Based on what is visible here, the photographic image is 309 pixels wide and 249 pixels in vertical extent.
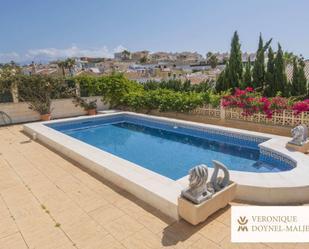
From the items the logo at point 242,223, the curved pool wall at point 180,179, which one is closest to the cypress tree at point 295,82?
the curved pool wall at point 180,179

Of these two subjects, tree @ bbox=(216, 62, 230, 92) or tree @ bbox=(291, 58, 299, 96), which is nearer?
tree @ bbox=(291, 58, 299, 96)

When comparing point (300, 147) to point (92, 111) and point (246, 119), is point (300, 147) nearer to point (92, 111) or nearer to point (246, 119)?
point (246, 119)

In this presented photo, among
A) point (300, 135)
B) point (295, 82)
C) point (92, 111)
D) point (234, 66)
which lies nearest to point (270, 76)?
point (295, 82)

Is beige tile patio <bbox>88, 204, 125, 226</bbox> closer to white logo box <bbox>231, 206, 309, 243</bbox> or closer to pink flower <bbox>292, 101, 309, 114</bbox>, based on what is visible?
white logo box <bbox>231, 206, 309, 243</bbox>

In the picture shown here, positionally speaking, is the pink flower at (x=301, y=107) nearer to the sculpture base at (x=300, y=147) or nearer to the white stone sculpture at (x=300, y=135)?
the white stone sculpture at (x=300, y=135)

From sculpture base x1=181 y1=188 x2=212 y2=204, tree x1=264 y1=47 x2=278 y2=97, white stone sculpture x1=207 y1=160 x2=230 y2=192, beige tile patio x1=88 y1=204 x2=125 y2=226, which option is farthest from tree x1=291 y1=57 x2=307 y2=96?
beige tile patio x1=88 y1=204 x2=125 y2=226

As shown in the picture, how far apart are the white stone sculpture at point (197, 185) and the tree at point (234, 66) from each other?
10.7 metres

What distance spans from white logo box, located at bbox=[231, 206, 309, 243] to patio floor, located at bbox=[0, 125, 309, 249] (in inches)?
4.9

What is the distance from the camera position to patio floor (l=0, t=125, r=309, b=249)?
11.8 feet

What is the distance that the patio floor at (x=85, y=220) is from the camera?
359 cm

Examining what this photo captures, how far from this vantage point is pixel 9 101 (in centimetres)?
1386

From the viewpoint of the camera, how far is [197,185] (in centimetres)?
380

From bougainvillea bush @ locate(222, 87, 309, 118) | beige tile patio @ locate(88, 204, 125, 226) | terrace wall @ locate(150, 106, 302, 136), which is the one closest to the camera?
beige tile patio @ locate(88, 204, 125, 226)

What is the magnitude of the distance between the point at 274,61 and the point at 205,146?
6.18 metres
